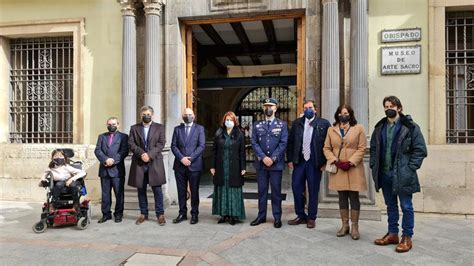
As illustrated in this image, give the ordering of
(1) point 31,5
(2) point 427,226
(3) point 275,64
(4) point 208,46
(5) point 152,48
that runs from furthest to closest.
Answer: (3) point 275,64 → (4) point 208,46 → (1) point 31,5 → (5) point 152,48 → (2) point 427,226

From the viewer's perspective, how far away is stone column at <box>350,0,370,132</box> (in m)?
5.58

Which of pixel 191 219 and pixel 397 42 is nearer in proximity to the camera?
pixel 191 219

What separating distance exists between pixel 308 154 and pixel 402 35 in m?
2.71

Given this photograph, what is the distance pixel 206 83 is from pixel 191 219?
393 centimetres

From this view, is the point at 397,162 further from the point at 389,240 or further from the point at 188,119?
the point at 188,119

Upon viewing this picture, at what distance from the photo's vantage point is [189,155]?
5.17m

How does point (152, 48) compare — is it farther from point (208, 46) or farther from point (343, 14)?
point (208, 46)

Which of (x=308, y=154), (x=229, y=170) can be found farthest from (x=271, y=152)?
(x=229, y=170)

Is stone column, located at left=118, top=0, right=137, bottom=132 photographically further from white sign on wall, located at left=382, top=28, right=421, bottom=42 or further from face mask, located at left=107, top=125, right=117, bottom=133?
white sign on wall, located at left=382, top=28, right=421, bottom=42

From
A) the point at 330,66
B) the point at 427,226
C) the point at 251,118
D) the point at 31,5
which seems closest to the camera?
the point at 427,226

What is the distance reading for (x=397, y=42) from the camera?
5.79 meters

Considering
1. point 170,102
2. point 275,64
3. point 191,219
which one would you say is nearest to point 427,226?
point 191,219

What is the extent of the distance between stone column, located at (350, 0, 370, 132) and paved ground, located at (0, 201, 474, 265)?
69.0 inches

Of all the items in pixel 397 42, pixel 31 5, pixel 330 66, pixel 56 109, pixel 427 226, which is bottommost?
pixel 427 226
